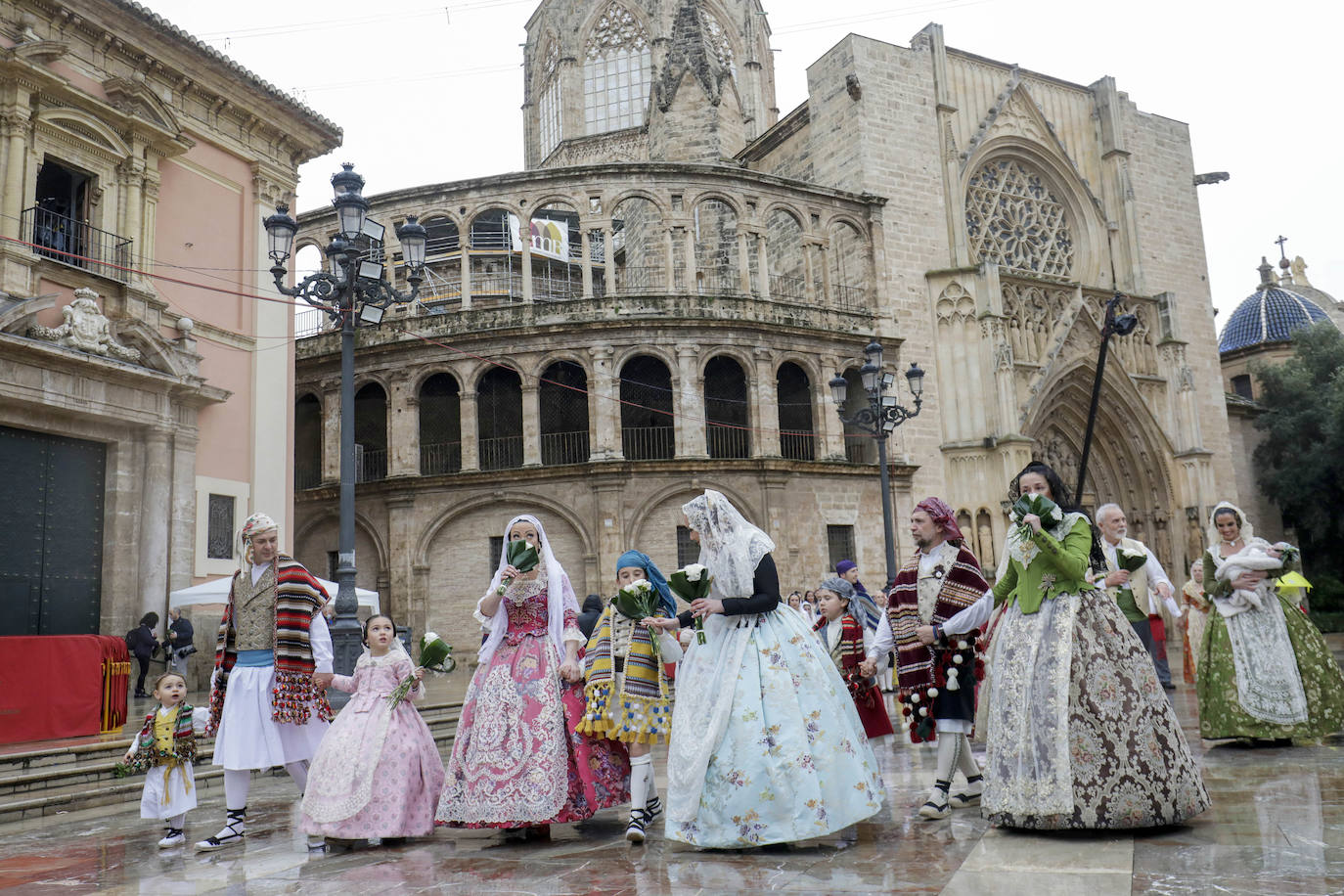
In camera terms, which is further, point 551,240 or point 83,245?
point 551,240

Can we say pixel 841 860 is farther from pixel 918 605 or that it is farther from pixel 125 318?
pixel 125 318

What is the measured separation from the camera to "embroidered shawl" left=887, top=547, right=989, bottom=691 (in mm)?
6109

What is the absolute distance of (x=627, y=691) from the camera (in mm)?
6172

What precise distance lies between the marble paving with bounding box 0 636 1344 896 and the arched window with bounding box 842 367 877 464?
20.0 m

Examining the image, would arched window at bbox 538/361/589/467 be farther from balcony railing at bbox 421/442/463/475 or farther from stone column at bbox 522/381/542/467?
balcony railing at bbox 421/442/463/475

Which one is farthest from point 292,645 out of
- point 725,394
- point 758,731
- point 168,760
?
point 725,394

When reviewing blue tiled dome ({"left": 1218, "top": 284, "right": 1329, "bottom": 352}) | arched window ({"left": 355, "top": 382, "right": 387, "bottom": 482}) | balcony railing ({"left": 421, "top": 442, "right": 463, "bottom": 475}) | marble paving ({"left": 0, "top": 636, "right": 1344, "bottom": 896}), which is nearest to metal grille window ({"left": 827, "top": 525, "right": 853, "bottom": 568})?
balcony railing ({"left": 421, "top": 442, "right": 463, "bottom": 475})

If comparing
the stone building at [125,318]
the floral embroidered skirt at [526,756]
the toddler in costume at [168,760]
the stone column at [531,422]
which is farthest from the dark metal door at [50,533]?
the floral embroidered skirt at [526,756]

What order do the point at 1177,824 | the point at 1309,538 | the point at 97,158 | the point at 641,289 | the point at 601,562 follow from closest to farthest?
the point at 1177,824
the point at 97,158
the point at 601,562
the point at 641,289
the point at 1309,538

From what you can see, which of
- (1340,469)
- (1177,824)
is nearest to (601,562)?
(1177,824)

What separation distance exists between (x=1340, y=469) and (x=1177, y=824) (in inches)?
1330

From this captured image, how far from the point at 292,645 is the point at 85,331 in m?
10.7

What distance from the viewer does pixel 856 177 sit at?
2862 cm

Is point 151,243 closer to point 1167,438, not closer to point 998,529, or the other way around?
point 998,529
